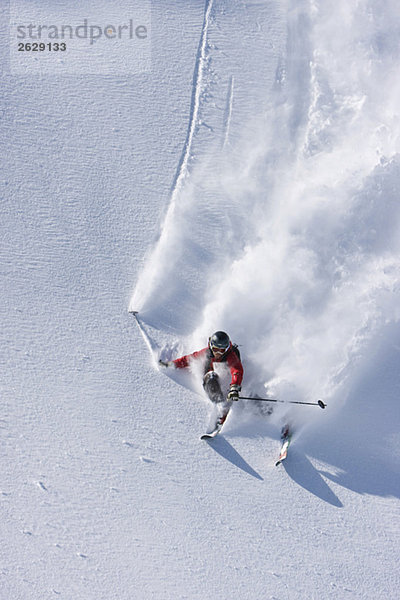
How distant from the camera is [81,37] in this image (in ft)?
20.5

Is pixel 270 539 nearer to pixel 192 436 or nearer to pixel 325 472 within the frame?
pixel 325 472

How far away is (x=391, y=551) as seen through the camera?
15.3 ft

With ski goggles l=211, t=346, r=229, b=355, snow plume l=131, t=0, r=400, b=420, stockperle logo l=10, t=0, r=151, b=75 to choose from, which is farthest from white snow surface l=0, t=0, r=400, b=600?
ski goggles l=211, t=346, r=229, b=355

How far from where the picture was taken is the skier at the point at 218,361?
15.0 feet

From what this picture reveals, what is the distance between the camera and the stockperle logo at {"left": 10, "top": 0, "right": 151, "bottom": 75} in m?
6.10

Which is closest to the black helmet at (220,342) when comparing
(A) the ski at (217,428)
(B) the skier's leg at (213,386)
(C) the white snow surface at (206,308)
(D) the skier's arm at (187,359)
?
(D) the skier's arm at (187,359)

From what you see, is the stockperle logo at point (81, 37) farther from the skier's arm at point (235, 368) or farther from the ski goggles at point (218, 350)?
the skier's arm at point (235, 368)

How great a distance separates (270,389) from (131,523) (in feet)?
6.93

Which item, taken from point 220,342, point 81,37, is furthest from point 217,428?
point 81,37

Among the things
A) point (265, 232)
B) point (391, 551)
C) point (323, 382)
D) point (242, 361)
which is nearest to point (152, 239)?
point (265, 232)

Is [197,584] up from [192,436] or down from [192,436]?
down

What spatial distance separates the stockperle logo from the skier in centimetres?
417

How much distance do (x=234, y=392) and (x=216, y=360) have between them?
0.41 meters

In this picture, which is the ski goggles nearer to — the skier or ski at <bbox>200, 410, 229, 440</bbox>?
the skier
